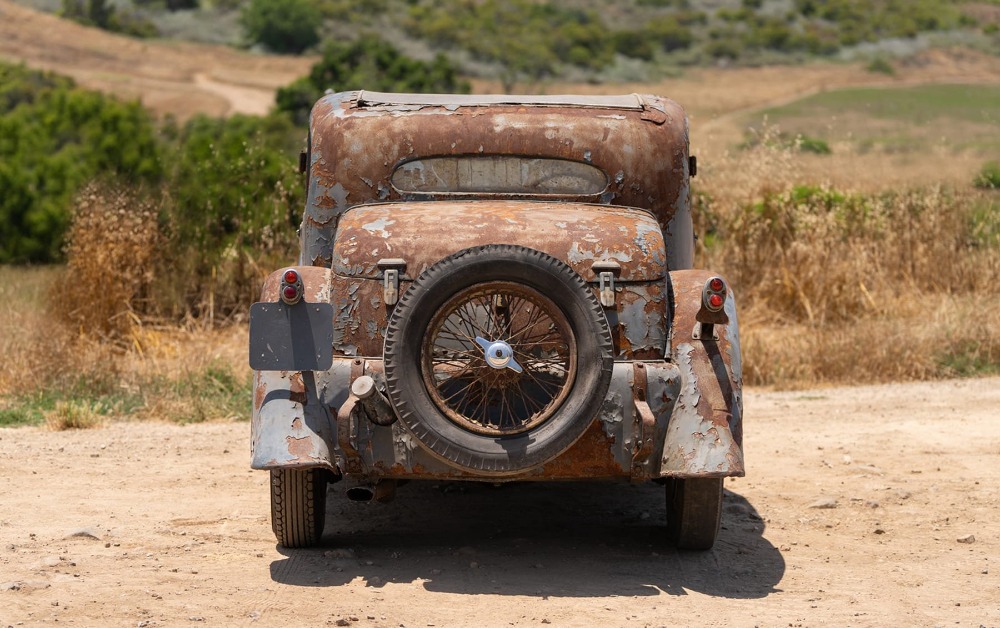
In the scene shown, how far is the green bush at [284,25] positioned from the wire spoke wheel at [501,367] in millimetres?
70794

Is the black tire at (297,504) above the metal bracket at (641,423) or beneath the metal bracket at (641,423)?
beneath

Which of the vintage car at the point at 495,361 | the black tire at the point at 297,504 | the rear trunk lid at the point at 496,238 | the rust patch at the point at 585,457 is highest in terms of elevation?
the rear trunk lid at the point at 496,238

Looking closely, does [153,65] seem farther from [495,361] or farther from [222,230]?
[495,361]

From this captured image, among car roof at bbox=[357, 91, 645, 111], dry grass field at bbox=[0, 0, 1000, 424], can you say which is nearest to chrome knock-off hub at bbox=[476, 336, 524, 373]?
car roof at bbox=[357, 91, 645, 111]

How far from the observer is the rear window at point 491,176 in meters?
6.30

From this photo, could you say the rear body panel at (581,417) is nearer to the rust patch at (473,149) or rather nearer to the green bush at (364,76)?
the rust patch at (473,149)

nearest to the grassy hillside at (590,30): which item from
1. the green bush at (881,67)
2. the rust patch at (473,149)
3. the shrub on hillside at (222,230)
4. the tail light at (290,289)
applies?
the green bush at (881,67)

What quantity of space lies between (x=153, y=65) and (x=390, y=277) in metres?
63.5

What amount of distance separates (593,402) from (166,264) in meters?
7.00

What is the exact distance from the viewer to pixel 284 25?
7338 centimetres

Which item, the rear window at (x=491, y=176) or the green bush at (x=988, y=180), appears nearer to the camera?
the rear window at (x=491, y=176)

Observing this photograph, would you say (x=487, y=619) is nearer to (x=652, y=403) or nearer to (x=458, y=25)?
(x=652, y=403)

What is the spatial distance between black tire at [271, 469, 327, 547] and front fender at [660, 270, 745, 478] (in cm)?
151

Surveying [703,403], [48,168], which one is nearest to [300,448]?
[703,403]
